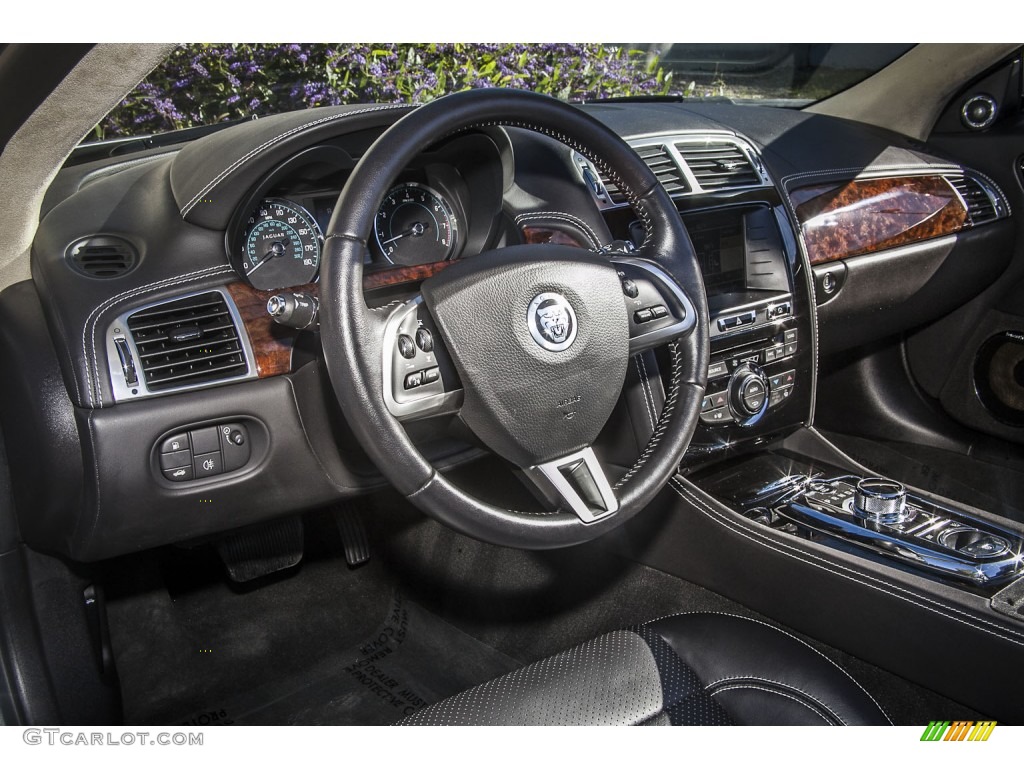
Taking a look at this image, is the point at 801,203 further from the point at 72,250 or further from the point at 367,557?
the point at 72,250

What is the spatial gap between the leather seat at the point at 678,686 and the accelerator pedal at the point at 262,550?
950 mm

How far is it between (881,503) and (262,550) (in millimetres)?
1379

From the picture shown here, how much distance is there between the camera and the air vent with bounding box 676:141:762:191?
2.12m

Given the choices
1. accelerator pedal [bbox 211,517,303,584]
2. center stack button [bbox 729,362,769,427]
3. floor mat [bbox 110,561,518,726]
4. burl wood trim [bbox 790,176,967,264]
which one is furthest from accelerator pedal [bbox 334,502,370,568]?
burl wood trim [bbox 790,176,967,264]

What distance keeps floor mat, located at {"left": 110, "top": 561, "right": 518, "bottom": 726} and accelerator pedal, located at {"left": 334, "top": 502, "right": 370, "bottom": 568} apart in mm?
40

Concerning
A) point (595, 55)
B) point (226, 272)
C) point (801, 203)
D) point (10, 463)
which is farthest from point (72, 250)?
point (801, 203)

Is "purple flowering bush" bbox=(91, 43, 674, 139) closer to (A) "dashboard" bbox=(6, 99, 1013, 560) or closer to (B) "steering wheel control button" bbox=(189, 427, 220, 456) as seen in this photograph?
(A) "dashboard" bbox=(6, 99, 1013, 560)

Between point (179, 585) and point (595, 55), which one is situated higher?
point (595, 55)

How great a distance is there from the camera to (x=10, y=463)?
1668 mm

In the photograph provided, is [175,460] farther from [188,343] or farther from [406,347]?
[406,347]

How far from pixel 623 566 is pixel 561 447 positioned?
86cm

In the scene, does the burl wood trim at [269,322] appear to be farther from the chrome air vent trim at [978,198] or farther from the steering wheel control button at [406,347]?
the chrome air vent trim at [978,198]

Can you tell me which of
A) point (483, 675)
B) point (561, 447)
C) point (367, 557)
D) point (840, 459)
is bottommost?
point (483, 675)

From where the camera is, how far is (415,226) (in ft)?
5.76
